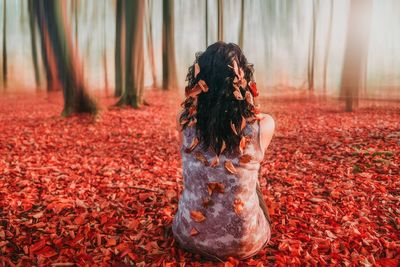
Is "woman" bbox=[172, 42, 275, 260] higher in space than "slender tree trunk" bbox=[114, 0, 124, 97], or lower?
lower

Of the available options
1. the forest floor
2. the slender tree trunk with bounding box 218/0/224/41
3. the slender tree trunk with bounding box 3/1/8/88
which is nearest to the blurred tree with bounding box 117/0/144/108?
the forest floor

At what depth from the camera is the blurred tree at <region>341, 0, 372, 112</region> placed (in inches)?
380

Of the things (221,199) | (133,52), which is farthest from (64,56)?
(221,199)

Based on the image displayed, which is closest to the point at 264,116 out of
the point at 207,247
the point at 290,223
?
the point at 207,247

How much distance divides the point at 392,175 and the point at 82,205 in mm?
3972

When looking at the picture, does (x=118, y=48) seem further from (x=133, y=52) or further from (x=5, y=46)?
(x=5, y=46)

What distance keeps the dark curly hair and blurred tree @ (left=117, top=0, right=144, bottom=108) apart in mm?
7892

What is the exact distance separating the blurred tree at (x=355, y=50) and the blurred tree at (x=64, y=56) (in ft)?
24.1

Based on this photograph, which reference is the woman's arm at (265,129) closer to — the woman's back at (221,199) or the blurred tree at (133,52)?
the woman's back at (221,199)

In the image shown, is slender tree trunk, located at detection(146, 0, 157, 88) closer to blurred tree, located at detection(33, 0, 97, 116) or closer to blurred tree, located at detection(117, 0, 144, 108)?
blurred tree, located at detection(117, 0, 144, 108)

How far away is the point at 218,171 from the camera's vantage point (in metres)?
2.30

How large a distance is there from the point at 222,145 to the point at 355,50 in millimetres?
9098

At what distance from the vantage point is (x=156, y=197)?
384cm

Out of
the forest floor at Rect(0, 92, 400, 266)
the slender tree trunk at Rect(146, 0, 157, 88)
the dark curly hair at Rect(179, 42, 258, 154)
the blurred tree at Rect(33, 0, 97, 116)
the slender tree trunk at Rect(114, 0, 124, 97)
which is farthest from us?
the slender tree trunk at Rect(146, 0, 157, 88)
